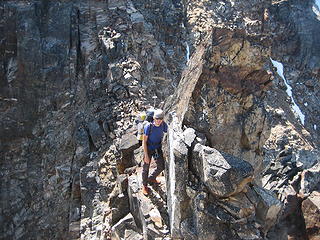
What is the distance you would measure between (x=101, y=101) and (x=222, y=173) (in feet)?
31.2

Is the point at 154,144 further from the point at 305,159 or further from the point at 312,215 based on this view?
the point at 305,159

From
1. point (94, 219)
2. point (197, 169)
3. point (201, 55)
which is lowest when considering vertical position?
point (94, 219)

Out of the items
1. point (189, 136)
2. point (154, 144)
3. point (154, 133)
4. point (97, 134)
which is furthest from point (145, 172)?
point (97, 134)

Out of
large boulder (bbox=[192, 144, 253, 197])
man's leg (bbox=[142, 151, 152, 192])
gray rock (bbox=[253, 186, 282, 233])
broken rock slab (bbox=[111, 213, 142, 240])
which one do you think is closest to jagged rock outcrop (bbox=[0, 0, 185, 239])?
broken rock slab (bbox=[111, 213, 142, 240])

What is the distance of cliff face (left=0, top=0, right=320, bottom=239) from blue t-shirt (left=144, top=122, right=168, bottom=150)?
1170 mm

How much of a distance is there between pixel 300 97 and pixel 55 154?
23731 mm

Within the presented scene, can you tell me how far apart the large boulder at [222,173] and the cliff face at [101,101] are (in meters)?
1.07

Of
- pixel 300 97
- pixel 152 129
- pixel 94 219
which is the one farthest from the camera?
pixel 300 97

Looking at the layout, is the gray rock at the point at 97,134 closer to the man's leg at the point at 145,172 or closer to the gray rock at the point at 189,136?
the man's leg at the point at 145,172

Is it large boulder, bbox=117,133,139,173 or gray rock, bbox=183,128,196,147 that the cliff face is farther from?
gray rock, bbox=183,128,196,147

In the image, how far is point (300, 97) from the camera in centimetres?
3200

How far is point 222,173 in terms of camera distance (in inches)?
301

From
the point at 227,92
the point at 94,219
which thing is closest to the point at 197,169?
the point at 227,92

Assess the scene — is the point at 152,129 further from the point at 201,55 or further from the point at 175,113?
the point at 201,55
